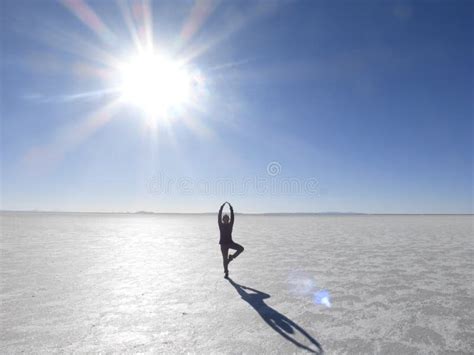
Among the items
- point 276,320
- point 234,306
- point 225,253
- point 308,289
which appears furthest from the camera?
point 225,253

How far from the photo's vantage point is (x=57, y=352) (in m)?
4.36

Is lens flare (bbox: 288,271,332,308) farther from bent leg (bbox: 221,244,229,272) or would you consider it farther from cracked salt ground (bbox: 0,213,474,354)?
bent leg (bbox: 221,244,229,272)

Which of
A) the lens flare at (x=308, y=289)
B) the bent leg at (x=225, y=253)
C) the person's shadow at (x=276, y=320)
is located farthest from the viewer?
the bent leg at (x=225, y=253)

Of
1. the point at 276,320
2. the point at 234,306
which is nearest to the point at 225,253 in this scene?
the point at 234,306

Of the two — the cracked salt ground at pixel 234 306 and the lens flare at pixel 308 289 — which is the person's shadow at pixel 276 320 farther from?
the lens flare at pixel 308 289

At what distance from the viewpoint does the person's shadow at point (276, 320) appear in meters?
4.69

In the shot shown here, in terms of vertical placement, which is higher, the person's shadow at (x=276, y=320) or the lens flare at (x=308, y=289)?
the lens flare at (x=308, y=289)

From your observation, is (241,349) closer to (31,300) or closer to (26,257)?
(31,300)

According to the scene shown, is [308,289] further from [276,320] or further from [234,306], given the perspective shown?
[276,320]

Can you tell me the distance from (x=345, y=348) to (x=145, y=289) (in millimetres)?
4753

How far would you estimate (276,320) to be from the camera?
5613mm

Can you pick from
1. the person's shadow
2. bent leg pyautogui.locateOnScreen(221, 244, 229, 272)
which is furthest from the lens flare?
bent leg pyautogui.locateOnScreen(221, 244, 229, 272)

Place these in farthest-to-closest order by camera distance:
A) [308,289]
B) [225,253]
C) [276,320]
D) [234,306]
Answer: [225,253]
[308,289]
[234,306]
[276,320]

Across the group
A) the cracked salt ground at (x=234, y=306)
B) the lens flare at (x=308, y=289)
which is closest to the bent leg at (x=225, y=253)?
the cracked salt ground at (x=234, y=306)
